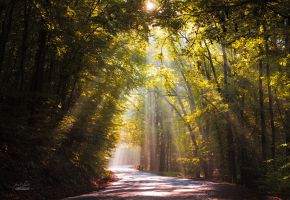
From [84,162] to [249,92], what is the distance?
432 inches

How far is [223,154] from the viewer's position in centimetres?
2327

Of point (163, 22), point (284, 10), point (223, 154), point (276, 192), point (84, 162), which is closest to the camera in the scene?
point (284, 10)

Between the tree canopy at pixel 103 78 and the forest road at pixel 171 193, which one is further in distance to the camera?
the forest road at pixel 171 193

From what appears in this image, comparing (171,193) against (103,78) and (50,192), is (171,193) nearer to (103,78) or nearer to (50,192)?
(50,192)

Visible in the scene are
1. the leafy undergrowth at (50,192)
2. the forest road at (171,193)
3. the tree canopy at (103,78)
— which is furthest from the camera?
the forest road at (171,193)

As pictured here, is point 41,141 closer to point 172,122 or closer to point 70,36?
point 70,36

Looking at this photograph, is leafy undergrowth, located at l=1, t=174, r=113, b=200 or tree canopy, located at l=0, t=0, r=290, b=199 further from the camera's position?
tree canopy, located at l=0, t=0, r=290, b=199

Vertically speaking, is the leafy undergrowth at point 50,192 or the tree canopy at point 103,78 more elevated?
the tree canopy at point 103,78

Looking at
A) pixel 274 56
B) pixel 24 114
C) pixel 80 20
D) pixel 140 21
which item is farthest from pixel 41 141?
pixel 274 56

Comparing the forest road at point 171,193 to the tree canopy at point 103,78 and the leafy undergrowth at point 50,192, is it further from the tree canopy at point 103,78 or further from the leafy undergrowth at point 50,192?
the tree canopy at point 103,78

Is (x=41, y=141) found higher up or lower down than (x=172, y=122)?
lower down

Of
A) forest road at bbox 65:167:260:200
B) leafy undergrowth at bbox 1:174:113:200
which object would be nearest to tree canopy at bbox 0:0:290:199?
leafy undergrowth at bbox 1:174:113:200

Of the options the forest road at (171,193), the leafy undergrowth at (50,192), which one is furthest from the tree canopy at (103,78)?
the forest road at (171,193)

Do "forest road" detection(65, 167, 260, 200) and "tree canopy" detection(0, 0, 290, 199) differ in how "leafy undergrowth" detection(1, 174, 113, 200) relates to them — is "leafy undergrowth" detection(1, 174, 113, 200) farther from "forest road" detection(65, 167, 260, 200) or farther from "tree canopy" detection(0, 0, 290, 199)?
"forest road" detection(65, 167, 260, 200)
